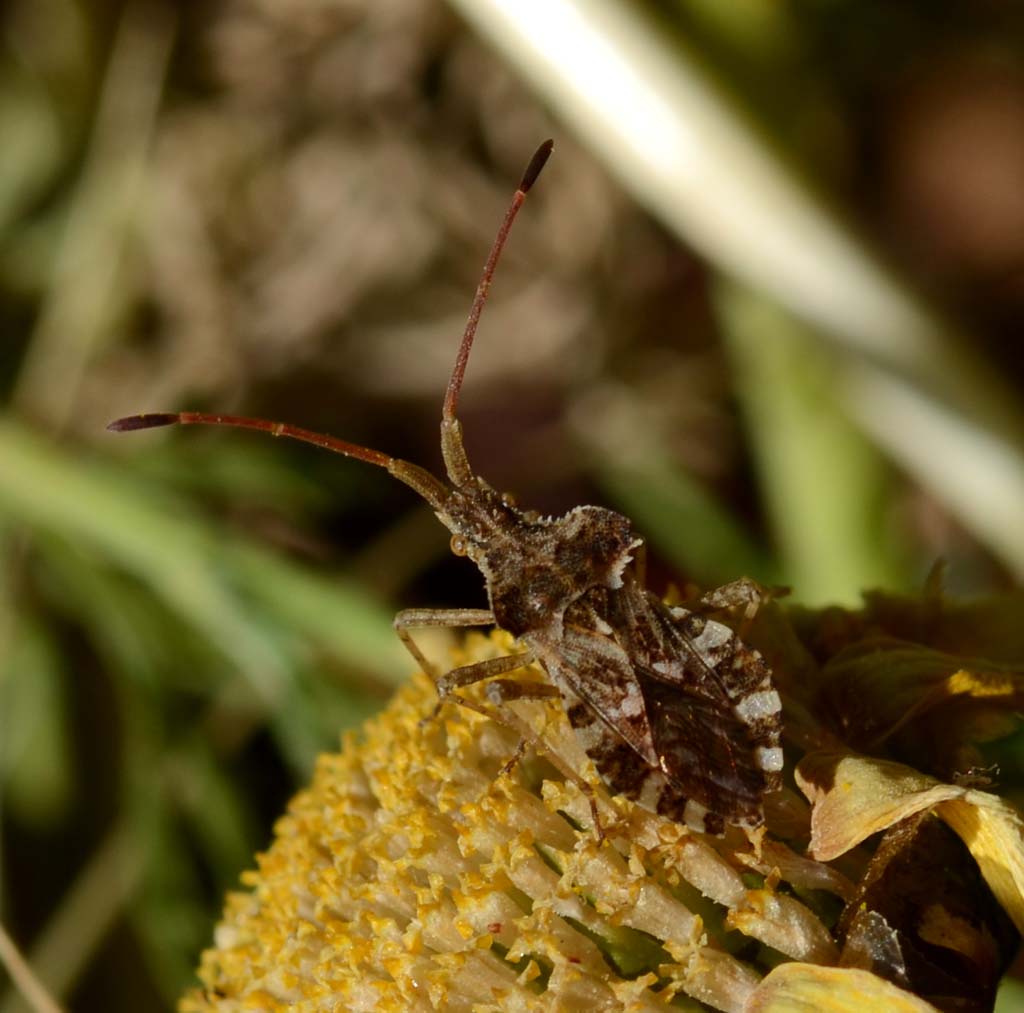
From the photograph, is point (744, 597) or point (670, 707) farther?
point (744, 597)

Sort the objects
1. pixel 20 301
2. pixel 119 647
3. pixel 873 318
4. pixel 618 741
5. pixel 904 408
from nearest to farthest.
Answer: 1. pixel 618 741
2. pixel 873 318
3. pixel 904 408
4. pixel 119 647
5. pixel 20 301

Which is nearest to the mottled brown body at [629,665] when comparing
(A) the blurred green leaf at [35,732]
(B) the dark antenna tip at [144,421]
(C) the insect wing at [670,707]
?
(C) the insect wing at [670,707]

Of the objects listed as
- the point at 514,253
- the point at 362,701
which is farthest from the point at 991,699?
the point at 514,253

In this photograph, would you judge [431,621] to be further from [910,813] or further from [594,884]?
[910,813]

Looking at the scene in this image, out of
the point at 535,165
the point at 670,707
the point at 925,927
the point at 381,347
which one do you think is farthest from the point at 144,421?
the point at 381,347

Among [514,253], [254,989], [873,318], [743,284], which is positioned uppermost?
[514,253]

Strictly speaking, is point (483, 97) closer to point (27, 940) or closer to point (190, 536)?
point (190, 536)
